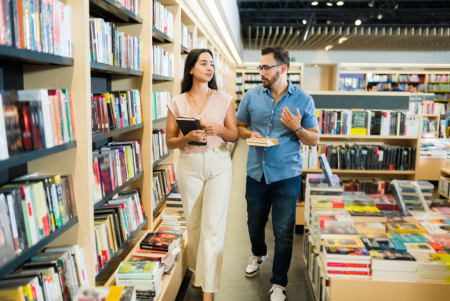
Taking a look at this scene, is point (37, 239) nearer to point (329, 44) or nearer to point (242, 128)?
point (242, 128)

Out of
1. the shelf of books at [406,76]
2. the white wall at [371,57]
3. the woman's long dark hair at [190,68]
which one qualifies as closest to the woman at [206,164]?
the woman's long dark hair at [190,68]

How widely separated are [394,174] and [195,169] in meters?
3.26

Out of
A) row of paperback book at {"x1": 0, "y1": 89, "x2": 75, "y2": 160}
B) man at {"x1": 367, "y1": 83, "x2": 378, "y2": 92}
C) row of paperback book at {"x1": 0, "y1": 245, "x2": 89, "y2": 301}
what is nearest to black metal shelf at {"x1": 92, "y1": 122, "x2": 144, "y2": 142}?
row of paperback book at {"x1": 0, "y1": 89, "x2": 75, "y2": 160}

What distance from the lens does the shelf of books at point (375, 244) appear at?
1894 mm

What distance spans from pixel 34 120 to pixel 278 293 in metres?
1.88

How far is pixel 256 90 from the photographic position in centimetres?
257

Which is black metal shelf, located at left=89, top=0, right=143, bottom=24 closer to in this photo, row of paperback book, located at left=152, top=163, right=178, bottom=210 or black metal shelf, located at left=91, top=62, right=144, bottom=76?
black metal shelf, located at left=91, top=62, right=144, bottom=76

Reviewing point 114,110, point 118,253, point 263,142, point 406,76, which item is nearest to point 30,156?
point 114,110

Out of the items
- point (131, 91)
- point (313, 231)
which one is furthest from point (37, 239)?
point (313, 231)

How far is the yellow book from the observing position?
236cm

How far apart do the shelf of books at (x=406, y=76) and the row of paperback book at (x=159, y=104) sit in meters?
12.3

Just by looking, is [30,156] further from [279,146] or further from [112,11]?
[279,146]

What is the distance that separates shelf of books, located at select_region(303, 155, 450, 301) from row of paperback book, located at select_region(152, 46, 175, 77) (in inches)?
62.0

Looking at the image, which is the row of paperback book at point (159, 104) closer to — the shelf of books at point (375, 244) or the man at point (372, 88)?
the shelf of books at point (375, 244)
